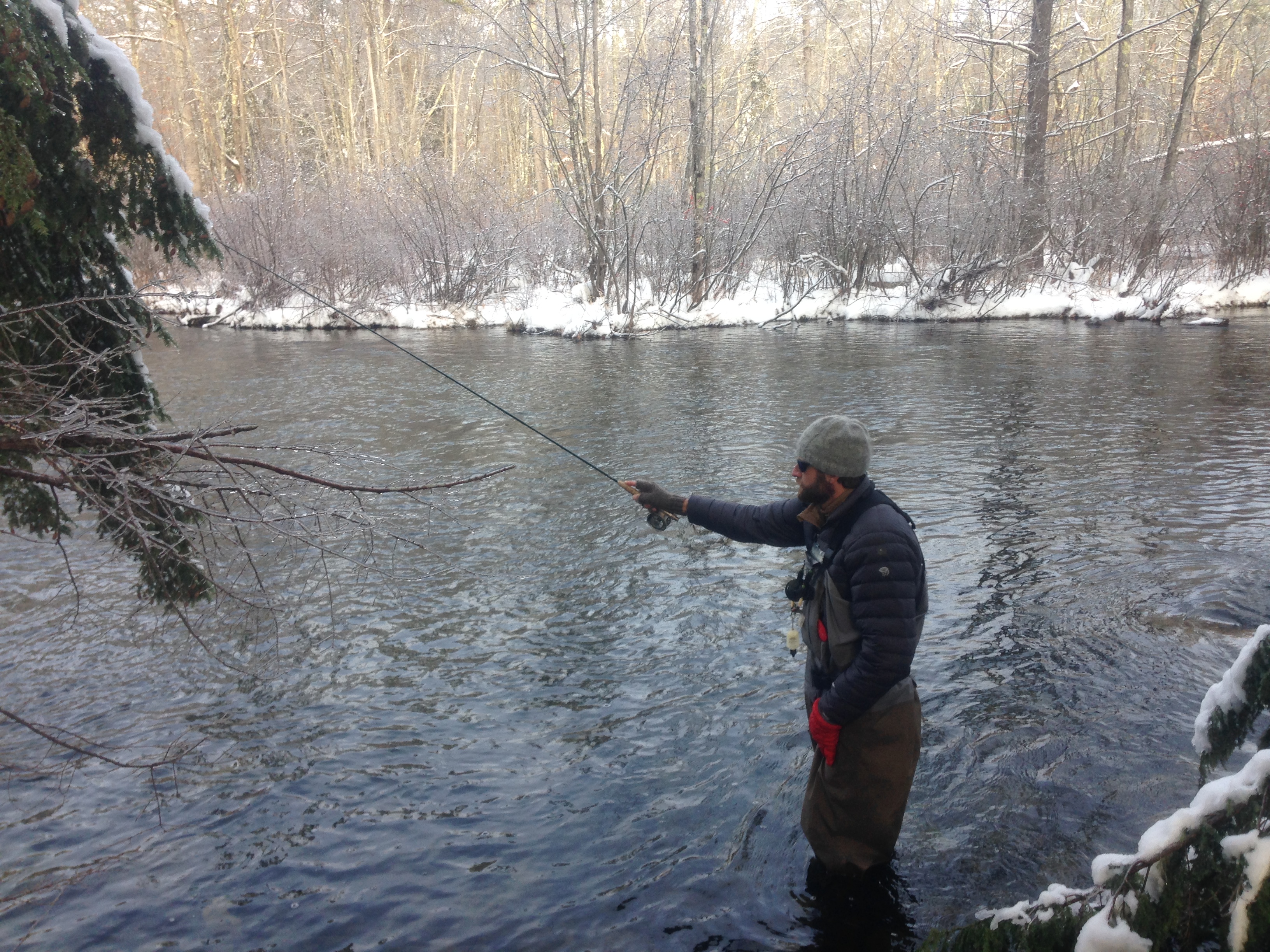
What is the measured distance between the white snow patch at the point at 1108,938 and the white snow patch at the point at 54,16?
5166mm

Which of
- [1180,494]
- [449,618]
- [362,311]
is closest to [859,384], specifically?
[1180,494]

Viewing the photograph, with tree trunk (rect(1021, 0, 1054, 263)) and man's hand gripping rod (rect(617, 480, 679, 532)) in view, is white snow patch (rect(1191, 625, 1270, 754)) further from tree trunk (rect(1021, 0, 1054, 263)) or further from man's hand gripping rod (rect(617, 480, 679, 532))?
tree trunk (rect(1021, 0, 1054, 263))

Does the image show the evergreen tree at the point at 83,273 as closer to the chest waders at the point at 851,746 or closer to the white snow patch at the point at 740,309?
the chest waders at the point at 851,746

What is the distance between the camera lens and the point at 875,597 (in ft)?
10.1

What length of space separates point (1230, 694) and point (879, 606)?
1.11 metres

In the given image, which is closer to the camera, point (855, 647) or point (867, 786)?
point (855, 647)

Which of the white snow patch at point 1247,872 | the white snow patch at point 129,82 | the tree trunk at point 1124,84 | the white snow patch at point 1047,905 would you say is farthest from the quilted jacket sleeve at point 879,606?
the tree trunk at point 1124,84

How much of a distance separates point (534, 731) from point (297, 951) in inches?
66.1

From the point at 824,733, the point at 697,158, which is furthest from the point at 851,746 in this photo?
the point at 697,158

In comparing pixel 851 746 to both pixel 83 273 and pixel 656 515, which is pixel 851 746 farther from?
pixel 83 273

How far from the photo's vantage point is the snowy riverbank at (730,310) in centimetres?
2170

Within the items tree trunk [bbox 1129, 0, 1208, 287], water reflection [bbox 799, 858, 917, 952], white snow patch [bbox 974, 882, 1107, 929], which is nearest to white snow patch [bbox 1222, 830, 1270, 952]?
white snow patch [bbox 974, 882, 1107, 929]

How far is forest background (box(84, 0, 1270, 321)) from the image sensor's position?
72.4 feet

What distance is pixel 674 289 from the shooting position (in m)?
24.3
